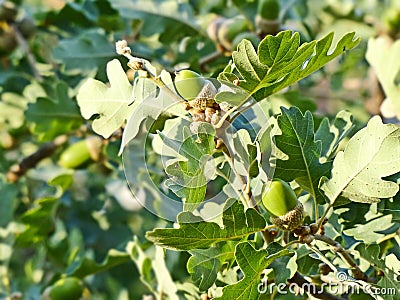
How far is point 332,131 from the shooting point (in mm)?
956

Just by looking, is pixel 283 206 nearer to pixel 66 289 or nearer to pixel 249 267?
pixel 249 267

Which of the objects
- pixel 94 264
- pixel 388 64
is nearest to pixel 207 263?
pixel 94 264

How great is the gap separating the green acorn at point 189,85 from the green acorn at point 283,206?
0.14 meters

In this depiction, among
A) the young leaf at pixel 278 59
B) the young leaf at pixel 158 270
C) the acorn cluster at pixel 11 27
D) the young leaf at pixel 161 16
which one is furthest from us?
the acorn cluster at pixel 11 27

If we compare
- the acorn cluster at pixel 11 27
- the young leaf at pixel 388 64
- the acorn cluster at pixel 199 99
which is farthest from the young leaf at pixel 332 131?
the acorn cluster at pixel 11 27

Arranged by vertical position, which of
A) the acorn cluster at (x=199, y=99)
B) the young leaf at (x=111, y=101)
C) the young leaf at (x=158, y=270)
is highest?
the acorn cluster at (x=199, y=99)

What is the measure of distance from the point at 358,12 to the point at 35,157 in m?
1.03

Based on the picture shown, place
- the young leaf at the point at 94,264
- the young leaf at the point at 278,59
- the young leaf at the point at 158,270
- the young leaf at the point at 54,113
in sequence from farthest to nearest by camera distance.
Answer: the young leaf at the point at 54,113 → the young leaf at the point at 94,264 → the young leaf at the point at 158,270 → the young leaf at the point at 278,59

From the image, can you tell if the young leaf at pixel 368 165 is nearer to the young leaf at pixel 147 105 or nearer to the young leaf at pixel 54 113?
the young leaf at pixel 147 105

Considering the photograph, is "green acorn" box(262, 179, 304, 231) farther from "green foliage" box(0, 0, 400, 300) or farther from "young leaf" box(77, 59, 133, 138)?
"young leaf" box(77, 59, 133, 138)

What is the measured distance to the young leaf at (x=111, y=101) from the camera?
859 mm

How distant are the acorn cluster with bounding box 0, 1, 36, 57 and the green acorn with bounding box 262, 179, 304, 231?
1.21 m

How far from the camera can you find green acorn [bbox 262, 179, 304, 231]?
0.80m

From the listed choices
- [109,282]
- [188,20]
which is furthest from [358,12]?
[109,282]
